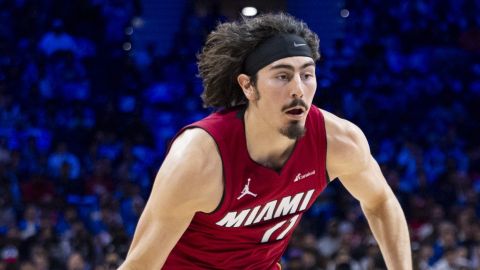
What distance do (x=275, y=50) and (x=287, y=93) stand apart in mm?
207

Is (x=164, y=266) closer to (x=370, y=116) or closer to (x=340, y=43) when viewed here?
(x=370, y=116)

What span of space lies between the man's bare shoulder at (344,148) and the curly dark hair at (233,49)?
0.30 meters

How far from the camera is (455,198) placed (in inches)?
346

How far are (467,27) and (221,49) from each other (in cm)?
831

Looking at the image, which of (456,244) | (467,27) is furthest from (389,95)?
(456,244)

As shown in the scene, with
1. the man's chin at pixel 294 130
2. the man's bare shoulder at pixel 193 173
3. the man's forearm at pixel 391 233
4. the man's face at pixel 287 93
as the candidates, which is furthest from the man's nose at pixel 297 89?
the man's forearm at pixel 391 233

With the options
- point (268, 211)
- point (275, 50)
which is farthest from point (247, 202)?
point (275, 50)

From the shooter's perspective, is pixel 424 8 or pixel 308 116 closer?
pixel 308 116

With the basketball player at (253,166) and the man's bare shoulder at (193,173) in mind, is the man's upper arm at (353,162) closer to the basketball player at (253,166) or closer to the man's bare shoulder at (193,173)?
the basketball player at (253,166)

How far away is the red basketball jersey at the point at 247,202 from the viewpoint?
3.32 meters

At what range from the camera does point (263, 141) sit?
11.2 ft

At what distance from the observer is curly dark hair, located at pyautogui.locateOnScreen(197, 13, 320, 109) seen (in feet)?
11.4

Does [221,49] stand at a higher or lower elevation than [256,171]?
higher

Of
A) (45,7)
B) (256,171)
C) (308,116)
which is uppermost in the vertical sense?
(45,7)
